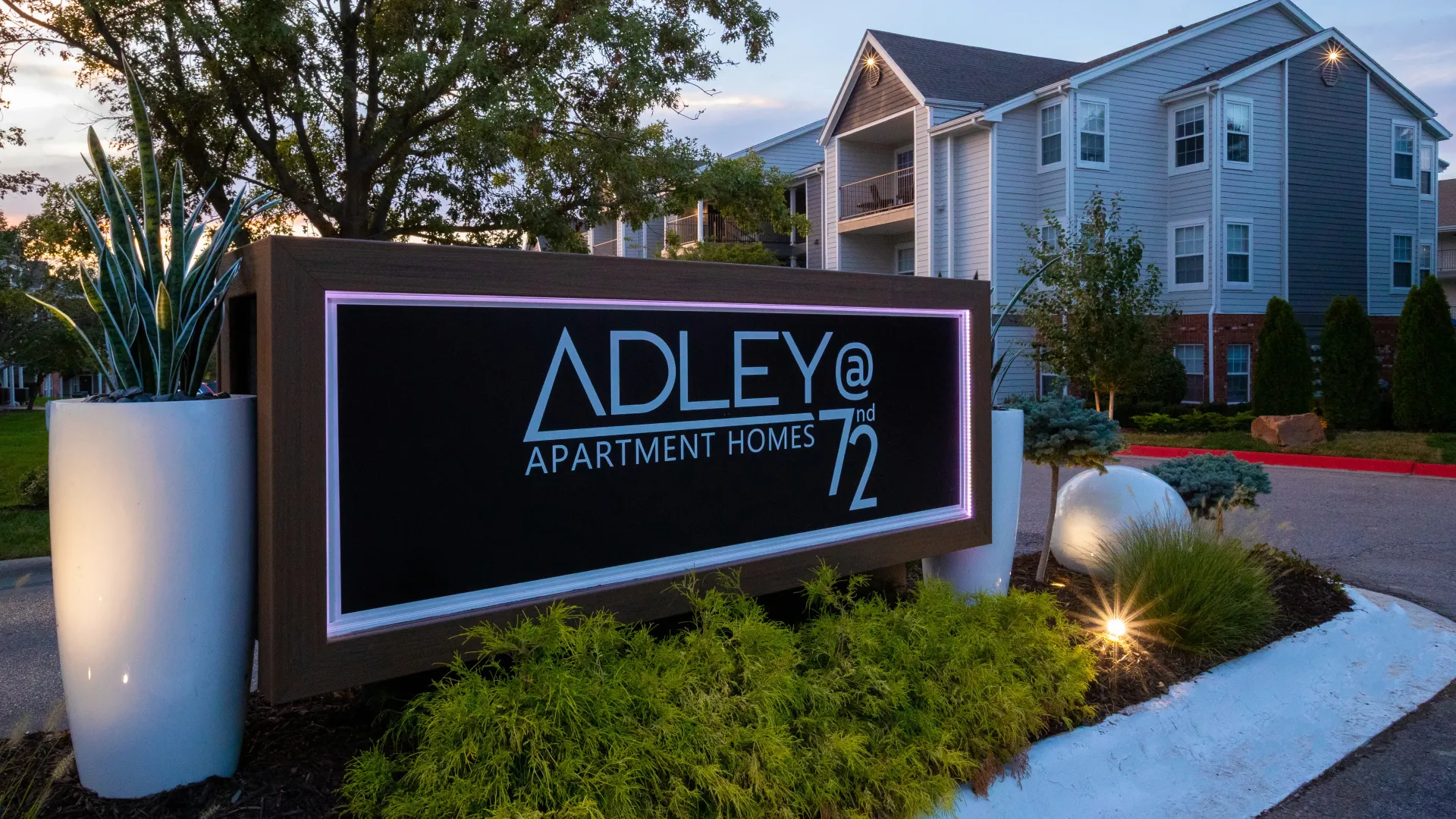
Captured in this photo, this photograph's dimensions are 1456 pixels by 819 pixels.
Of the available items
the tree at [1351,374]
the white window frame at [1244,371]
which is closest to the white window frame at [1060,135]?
the white window frame at [1244,371]

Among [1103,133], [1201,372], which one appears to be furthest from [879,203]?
[1201,372]

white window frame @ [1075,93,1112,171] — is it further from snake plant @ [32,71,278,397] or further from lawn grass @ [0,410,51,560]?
snake plant @ [32,71,278,397]

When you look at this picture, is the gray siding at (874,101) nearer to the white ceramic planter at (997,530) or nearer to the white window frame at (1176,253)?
the white window frame at (1176,253)

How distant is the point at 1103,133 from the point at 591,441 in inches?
926

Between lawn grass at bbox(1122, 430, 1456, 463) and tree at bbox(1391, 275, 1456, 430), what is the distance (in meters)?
0.63

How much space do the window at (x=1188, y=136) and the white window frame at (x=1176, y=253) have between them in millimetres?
610

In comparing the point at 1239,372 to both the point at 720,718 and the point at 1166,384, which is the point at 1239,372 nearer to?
the point at 1166,384

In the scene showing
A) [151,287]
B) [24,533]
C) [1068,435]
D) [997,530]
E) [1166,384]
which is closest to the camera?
[151,287]

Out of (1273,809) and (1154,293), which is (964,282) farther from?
(1154,293)

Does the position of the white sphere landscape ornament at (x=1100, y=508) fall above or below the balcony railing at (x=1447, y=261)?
below

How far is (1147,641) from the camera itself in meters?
4.93

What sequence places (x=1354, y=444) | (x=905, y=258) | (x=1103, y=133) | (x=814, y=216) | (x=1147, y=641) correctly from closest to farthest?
1. (x=1147, y=641)
2. (x=1354, y=444)
3. (x=1103, y=133)
4. (x=905, y=258)
5. (x=814, y=216)

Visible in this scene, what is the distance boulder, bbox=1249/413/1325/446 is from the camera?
677 inches

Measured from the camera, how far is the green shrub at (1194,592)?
4.88 metres
